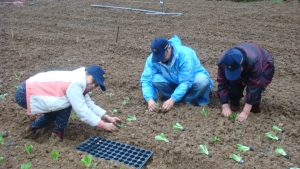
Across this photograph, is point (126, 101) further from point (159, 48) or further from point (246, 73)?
point (246, 73)

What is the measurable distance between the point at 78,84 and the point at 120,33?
4685mm

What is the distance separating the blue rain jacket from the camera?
4.45 meters

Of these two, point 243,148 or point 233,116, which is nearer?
point 243,148

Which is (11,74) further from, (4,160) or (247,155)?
(247,155)

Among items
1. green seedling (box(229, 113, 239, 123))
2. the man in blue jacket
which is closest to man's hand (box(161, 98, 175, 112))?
the man in blue jacket

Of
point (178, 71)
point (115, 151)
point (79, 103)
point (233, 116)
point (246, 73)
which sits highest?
point (246, 73)

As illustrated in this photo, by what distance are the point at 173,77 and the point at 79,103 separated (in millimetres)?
1601

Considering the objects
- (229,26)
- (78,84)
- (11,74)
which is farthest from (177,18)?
(78,84)

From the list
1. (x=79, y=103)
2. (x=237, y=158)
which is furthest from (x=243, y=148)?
(x=79, y=103)

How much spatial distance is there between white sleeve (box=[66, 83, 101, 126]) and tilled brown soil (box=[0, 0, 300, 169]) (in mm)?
390

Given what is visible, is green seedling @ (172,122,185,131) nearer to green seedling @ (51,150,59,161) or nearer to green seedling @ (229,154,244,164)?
green seedling @ (229,154,244,164)

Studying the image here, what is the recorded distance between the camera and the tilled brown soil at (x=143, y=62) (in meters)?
3.55

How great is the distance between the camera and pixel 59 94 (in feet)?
11.8

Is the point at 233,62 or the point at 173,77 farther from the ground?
the point at 233,62
